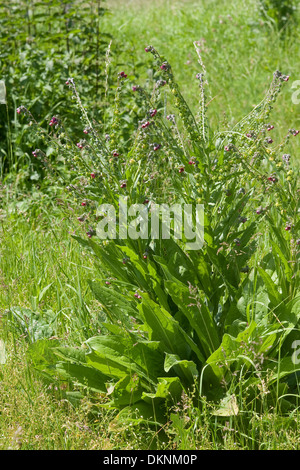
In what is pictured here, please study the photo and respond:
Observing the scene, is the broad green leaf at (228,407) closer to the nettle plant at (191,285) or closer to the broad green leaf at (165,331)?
the nettle plant at (191,285)

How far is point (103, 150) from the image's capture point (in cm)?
237

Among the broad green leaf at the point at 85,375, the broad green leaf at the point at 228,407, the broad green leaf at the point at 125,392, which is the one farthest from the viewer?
the broad green leaf at the point at 85,375

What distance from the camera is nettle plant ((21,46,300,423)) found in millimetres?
2162

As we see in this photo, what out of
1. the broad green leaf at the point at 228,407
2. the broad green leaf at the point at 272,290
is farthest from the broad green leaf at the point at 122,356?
the broad green leaf at the point at 272,290

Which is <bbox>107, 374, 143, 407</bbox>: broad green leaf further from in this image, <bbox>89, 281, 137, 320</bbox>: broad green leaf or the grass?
<bbox>89, 281, 137, 320</bbox>: broad green leaf

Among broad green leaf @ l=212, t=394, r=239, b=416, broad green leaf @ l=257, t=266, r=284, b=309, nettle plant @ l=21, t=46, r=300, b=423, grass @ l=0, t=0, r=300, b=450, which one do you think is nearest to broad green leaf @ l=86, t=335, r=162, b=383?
nettle plant @ l=21, t=46, r=300, b=423

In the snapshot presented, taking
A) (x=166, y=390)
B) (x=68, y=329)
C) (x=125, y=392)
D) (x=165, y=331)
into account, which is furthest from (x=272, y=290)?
(x=68, y=329)

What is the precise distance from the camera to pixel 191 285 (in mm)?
2133

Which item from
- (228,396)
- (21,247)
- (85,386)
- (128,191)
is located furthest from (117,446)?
(21,247)

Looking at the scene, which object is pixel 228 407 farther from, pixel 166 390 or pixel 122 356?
pixel 122 356

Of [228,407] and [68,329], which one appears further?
[68,329]

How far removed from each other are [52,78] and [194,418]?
125 inches

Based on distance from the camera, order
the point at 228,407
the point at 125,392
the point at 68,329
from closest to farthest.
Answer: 1. the point at 228,407
2. the point at 125,392
3. the point at 68,329

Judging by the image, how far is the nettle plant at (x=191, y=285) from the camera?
7.09ft
